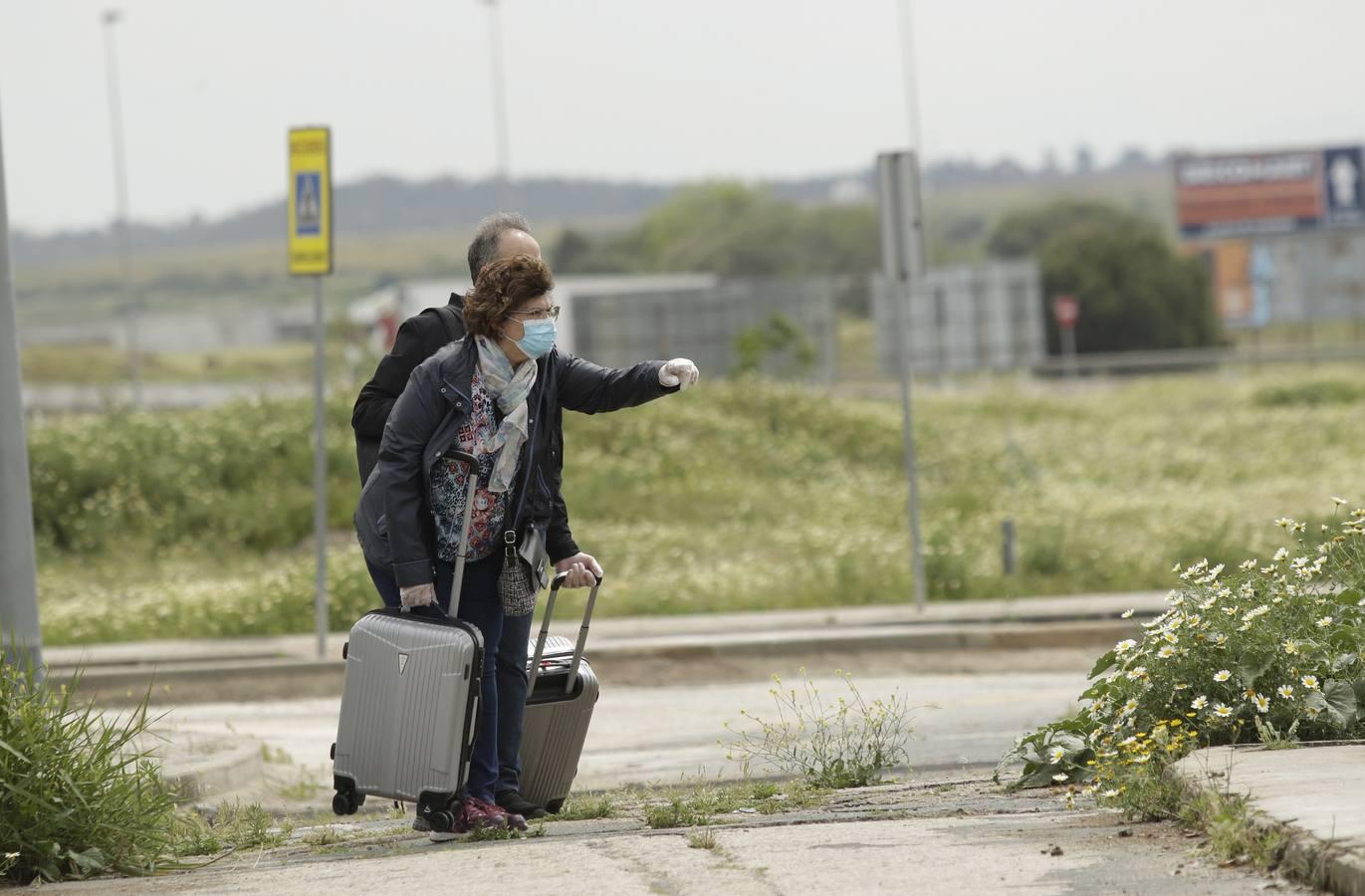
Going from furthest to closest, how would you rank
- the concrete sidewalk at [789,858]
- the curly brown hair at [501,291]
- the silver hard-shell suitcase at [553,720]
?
the silver hard-shell suitcase at [553,720] < the curly brown hair at [501,291] < the concrete sidewalk at [789,858]

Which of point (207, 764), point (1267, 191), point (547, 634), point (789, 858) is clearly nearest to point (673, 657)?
point (207, 764)

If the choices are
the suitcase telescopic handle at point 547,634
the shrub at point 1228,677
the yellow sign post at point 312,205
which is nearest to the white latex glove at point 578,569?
the suitcase telescopic handle at point 547,634

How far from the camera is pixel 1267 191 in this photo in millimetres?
75688

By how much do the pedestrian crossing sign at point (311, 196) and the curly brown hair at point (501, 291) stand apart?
7.01 m

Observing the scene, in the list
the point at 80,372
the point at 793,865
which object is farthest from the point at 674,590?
the point at 80,372

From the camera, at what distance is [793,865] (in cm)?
475

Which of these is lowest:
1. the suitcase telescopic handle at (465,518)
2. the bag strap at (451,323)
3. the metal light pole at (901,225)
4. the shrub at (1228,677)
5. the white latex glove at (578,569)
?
the shrub at (1228,677)

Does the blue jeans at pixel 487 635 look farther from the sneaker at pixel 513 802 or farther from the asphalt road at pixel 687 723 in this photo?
the asphalt road at pixel 687 723

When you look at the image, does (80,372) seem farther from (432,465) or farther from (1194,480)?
(432,465)

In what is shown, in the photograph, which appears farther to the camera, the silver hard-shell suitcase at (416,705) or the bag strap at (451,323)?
the bag strap at (451,323)

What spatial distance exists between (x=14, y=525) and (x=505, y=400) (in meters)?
2.81

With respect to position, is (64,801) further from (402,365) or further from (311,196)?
(311,196)

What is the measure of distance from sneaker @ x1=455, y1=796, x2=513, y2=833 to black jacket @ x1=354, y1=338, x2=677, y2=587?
73cm

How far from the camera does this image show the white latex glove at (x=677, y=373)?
18.3 feet
